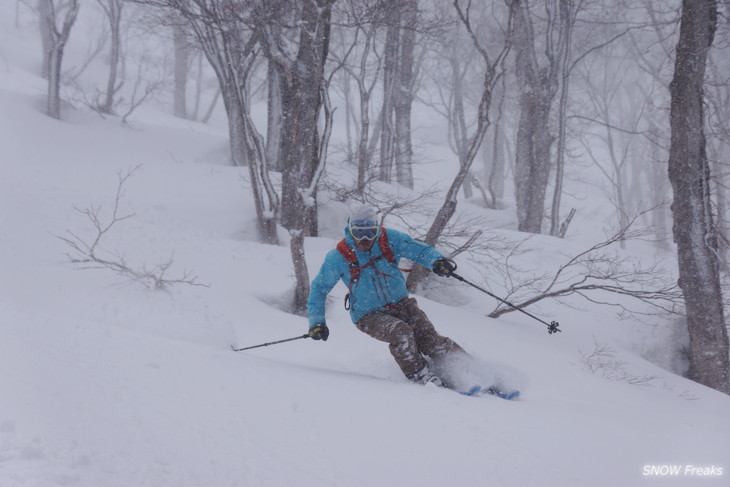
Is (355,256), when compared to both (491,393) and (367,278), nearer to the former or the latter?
(367,278)

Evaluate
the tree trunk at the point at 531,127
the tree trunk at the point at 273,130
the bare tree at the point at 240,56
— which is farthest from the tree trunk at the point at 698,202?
the tree trunk at the point at 273,130

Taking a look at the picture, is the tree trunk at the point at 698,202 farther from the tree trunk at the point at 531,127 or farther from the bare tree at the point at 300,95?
the tree trunk at the point at 531,127

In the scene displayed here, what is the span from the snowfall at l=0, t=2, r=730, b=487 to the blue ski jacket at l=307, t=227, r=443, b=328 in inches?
24.4

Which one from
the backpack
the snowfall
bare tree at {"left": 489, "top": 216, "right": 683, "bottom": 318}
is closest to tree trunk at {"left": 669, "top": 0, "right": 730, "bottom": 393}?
bare tree at {"left": 489, "top": 216, "right": 683, "bottom": 318}

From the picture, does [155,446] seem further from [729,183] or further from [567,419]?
[729,183]

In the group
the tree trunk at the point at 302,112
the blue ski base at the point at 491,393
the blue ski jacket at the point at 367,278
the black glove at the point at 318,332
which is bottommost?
the blue ski base at the point at 491,393

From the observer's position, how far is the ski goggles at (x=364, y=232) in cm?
421

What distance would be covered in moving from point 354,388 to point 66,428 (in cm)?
181

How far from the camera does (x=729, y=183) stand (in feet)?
73.3

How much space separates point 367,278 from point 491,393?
144cm

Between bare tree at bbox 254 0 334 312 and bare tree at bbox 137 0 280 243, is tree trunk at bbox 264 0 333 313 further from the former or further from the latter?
bare tree at bbox 137 0 280 243

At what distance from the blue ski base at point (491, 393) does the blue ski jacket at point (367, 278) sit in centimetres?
105

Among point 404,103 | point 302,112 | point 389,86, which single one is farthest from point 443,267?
point 404,103

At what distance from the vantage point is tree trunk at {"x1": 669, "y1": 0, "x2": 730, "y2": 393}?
6031 millimetres
